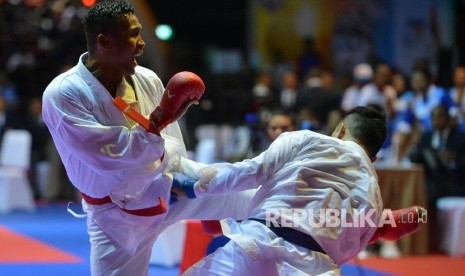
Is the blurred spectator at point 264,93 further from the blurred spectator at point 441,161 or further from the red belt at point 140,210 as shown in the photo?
the red belt at point 140,210

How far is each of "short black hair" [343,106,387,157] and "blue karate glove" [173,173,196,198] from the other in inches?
31.7

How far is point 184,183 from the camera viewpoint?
423cm

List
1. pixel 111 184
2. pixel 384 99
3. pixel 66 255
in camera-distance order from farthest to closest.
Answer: pixel 384 99
pixel 66 255
pixel 111 184

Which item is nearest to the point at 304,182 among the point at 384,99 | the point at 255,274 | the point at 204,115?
the point at 255,274

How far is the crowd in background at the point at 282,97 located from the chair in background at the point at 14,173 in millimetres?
527

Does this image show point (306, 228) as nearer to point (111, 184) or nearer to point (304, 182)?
point (304, 182)

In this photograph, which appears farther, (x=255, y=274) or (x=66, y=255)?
(x=66, y=255)

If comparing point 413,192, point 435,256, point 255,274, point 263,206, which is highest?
point 263,206

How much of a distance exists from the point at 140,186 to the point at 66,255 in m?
4.95

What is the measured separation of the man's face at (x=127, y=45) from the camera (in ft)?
13.7

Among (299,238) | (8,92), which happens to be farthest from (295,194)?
(8,92)

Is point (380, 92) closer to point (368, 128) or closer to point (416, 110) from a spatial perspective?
point (416, 110)

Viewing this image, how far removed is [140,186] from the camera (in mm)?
4203

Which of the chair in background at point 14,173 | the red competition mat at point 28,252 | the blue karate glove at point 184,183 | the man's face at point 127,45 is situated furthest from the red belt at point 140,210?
the chair in background at point 14,173
